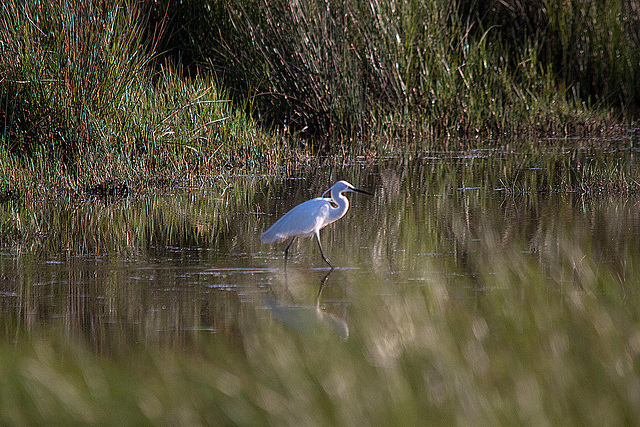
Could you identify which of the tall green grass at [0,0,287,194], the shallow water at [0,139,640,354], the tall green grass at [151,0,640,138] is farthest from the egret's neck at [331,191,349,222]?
the tall green grass at [151,0,640,138]

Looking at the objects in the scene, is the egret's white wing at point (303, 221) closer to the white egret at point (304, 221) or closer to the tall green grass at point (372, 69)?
the white egret at point (304, 221)

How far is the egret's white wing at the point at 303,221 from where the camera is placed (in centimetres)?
644

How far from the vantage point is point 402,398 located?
3.31 metres

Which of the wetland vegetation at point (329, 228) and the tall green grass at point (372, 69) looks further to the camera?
the tall green grass at point (372, 69)

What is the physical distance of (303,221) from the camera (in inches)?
253

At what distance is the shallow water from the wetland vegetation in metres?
0.03

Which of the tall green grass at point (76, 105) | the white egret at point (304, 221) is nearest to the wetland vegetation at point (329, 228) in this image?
the tall green grass at point (76, 105)

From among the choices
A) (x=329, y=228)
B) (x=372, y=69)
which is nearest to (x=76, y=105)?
(x=329, y=228)

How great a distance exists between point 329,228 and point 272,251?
940 mm

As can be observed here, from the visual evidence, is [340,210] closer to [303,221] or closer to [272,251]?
[303,221]

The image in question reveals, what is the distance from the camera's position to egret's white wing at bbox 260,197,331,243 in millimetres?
6438

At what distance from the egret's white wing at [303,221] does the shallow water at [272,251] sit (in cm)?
23

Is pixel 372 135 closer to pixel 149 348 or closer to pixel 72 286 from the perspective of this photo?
pixel 72 286

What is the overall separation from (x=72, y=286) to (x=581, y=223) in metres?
4.02
